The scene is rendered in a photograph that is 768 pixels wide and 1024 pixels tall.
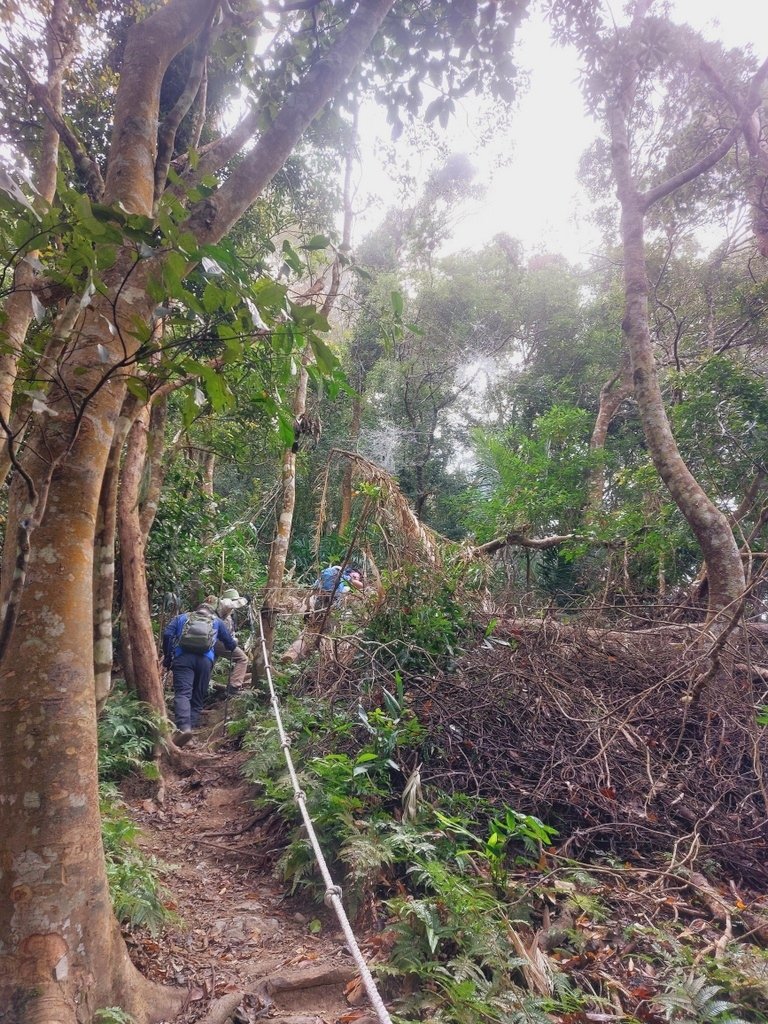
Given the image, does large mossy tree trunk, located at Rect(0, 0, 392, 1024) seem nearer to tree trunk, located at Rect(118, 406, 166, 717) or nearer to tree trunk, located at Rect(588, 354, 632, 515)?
tree trunk, located at Rect(118, 406, 166, 717)

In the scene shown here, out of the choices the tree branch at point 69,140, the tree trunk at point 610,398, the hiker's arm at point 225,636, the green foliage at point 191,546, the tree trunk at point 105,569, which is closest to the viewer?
the tree trunk at point 105,569

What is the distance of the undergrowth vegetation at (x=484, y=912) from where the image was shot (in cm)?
199

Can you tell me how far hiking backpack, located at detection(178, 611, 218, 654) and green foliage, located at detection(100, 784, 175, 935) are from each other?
105 inches

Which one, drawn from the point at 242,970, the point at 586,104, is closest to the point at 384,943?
the point at 242,970

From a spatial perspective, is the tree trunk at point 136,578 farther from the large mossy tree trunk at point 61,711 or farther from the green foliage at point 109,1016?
the green foliage at point 109,1016

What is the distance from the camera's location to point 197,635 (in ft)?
19.2

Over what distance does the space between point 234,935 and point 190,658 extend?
353cm

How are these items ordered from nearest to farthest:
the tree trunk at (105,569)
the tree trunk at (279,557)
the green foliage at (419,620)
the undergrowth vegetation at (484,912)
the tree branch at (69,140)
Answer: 1. the undergrowth vegetation at (484,912)
2. the tree trunk at (105,569)
3. the tree branch at (69,140)
4. the green foliage at (419,620)
5. the tree trunk at (279,557)

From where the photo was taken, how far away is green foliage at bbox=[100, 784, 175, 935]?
8.05ft

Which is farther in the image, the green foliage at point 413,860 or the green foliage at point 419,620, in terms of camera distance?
the green foliage at point 419,620

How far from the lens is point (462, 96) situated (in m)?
3.64

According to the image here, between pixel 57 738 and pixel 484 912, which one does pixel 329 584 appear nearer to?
pixel 484 912

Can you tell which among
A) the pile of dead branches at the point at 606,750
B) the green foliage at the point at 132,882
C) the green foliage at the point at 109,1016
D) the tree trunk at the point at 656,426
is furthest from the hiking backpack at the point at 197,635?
the tree trunk at the point at 656,426

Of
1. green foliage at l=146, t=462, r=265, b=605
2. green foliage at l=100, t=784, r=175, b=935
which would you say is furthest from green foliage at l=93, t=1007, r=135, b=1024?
green foliage at l=146, t=462, r=265, b=605
